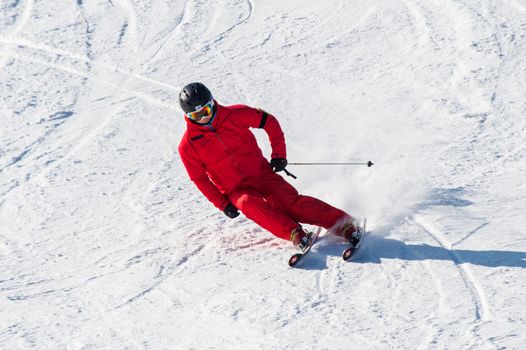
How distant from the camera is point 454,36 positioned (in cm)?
1116

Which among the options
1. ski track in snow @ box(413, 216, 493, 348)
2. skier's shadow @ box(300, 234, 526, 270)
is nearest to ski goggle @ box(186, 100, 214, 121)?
skier's shadow @ box(300, 234, 526, 270)

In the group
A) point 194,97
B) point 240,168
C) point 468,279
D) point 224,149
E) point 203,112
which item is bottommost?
point 468,279

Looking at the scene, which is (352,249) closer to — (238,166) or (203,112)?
(238,166)

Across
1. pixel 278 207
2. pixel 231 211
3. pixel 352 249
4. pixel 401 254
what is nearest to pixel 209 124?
pixel 231 211

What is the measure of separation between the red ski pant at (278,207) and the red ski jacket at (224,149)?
4.0 inches

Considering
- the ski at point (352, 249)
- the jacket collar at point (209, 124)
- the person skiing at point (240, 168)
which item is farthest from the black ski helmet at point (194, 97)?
the ski at point (352, 249)

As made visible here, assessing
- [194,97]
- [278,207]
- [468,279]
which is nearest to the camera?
[468,279]

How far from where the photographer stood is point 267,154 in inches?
358

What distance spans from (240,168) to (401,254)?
5.19 feet

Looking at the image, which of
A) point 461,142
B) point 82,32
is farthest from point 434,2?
point 82,32

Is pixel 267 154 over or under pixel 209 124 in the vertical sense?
under

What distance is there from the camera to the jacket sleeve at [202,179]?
23.9ft

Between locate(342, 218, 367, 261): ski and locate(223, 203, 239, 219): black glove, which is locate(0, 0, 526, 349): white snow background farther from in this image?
locate(223, 203, 239, 219): black glove

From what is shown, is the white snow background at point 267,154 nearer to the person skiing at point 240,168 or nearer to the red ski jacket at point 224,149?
the person skiing at point 240,168
